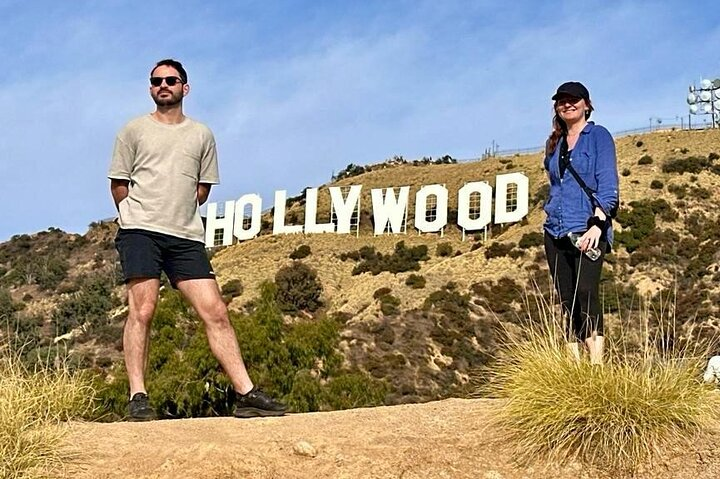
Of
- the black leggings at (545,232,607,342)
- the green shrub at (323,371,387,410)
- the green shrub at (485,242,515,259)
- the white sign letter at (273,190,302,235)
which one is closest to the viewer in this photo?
the black leggings at (545,232,607,342)

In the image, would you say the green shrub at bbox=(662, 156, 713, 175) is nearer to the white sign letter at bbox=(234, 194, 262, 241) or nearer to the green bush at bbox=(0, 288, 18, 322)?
the white sign letter at bbox=(234, 194, 262, 241)

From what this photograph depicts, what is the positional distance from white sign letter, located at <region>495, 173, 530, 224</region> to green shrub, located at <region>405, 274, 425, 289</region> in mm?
7320

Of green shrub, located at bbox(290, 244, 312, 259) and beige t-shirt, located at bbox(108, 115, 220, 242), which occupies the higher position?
green shrub, located at bbox(290, 244, 312, 259)

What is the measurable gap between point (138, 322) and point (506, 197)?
4328cm

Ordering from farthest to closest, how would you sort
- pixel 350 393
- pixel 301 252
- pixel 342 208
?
pixel 342 208 < pixel 301 252 < pixel 350 393

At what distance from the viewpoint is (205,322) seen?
18.9 ft

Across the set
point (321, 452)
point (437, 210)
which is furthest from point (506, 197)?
point (321, 452)

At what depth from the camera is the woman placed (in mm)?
5344

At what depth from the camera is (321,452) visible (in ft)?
15.9

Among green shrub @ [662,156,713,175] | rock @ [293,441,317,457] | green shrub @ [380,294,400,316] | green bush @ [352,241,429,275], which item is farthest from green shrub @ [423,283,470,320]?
rock @ [293,441,317,457]

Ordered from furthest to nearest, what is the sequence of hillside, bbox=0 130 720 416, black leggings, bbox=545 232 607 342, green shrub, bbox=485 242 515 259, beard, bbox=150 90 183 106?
green shrub, bbox=485 242 515 259 → hillside, bbox=0 130 720 416 → beard, bbox=150 90 183 106 → black leggings, bbox=545 232 607 342

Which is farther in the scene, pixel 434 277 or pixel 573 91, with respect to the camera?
pixel 434 277

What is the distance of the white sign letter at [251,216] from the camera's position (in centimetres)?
5209

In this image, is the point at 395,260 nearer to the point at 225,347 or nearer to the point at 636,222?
the point at 636,222
